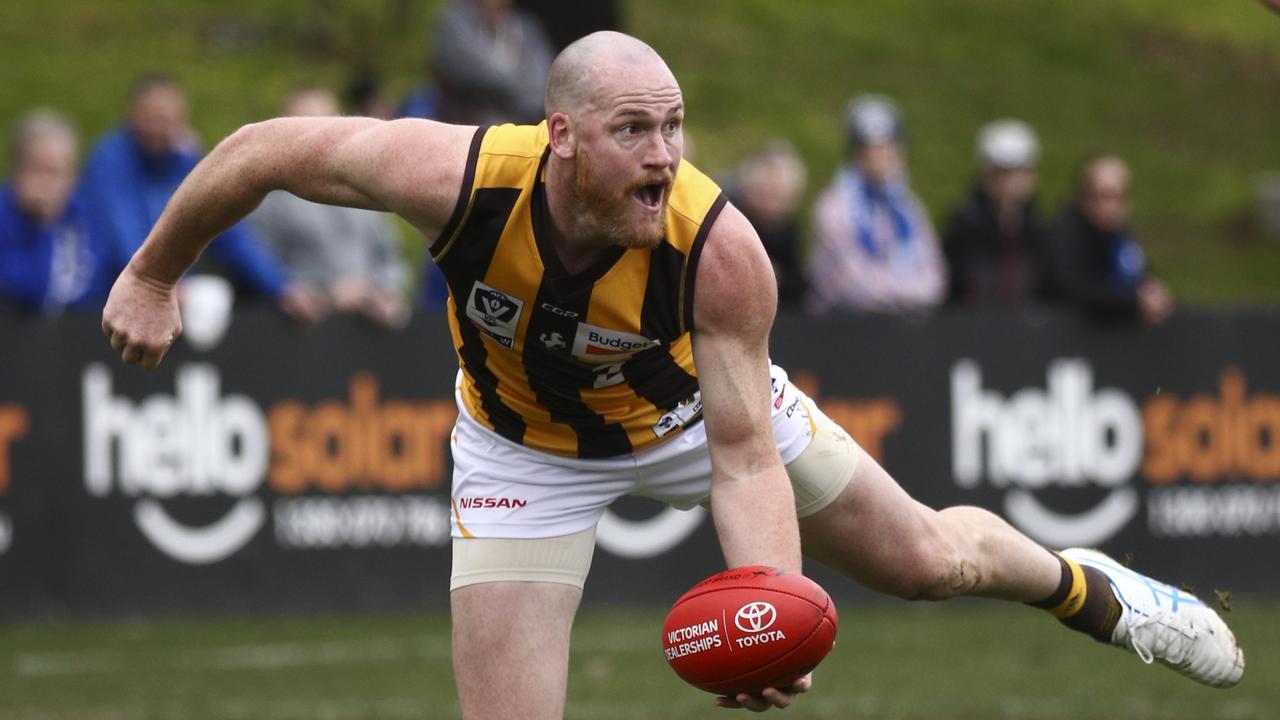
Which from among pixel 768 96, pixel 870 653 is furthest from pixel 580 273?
pixel 768 96

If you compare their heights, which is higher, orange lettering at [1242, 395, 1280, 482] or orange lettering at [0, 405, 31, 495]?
orange lettering at [0, 405, 31, 495]

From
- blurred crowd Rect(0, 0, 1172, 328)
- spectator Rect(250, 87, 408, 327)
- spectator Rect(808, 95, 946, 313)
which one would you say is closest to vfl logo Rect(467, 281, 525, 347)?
blurred crowd Rect(0, 0, 1172, 328)

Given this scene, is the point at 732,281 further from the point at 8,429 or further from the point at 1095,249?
the point at 1095,249

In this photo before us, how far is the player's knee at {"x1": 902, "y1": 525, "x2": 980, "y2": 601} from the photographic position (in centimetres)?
575

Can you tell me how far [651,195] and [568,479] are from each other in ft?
3.62

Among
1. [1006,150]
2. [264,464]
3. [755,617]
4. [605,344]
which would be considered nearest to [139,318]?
[605,344]

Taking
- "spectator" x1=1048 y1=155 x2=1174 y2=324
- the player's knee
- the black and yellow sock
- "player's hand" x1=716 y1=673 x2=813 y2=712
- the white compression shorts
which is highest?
"spectator" x1=1048 y1=155 x2=1174 y2=324

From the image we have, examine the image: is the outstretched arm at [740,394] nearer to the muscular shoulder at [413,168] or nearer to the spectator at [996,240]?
the muscular shoulder at [413,168]

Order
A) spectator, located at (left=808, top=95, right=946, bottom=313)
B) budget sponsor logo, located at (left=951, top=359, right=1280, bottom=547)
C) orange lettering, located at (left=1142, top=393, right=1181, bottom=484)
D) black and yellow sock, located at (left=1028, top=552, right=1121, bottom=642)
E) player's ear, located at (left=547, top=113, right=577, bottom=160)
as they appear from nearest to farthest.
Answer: player's ear, located at (left=547, top=113, right=577, bottom=160) < black and yellow sock, located at (left=1028, top=552, right=1121, bottom=642) < budget sponsor logo, located at (left=951, top=359, right=1280, bottom=547) < orange lettering, located at (left=1142, top=393, right=1181, bottom=484) < spectator, located at (left=808, top=95, right=946, bottom=313)

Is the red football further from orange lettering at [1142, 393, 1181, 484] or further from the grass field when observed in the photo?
orange lettering at [1142, 393, 1181, 484]

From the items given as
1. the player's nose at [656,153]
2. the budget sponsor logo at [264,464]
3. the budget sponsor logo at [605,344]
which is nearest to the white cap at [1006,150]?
the budget sponsor logo at [264,464]

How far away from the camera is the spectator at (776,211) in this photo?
39.4ft

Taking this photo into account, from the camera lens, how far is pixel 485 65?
36.8ft

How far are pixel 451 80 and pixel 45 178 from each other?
2322 millimetres
